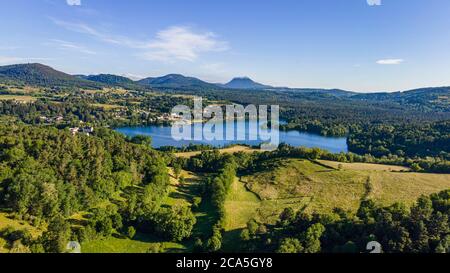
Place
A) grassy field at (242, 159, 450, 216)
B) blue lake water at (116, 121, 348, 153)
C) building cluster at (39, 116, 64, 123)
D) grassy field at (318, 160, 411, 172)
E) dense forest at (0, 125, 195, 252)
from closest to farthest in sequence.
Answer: dense forest at (0, 125, 195, 252) → grassy field at (242, 159, 450, 216) → grassy field at (318, 160, 411, 172) → blue lake water at (116, 121, 348, 153) → building cluster at (39, 116, 64, 123)

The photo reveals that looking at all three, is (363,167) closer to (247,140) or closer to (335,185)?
(335,185)

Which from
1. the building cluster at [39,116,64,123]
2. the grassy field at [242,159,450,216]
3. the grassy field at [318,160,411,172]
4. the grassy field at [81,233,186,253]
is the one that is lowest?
the grassy field at [81,233,186,253]

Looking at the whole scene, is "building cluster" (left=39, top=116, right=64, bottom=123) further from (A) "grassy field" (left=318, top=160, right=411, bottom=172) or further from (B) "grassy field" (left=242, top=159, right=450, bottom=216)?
(A) "grassy field" (left=318, top=160, right=411, bottom=172)

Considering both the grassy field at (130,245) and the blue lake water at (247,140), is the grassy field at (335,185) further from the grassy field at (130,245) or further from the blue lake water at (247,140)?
the blue lake water at (247,140)

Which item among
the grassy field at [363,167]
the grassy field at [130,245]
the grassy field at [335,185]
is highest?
the grassy field at [363,167]

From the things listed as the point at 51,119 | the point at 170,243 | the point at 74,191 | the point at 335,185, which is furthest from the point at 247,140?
the point at 51,119

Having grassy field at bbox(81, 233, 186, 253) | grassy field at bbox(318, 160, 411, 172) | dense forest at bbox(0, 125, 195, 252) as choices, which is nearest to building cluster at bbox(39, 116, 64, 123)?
dense forest at bbox(0, 125, 195, 252)

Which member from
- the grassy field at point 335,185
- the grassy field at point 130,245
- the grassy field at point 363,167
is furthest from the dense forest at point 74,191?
the grassy field at point 363,167
